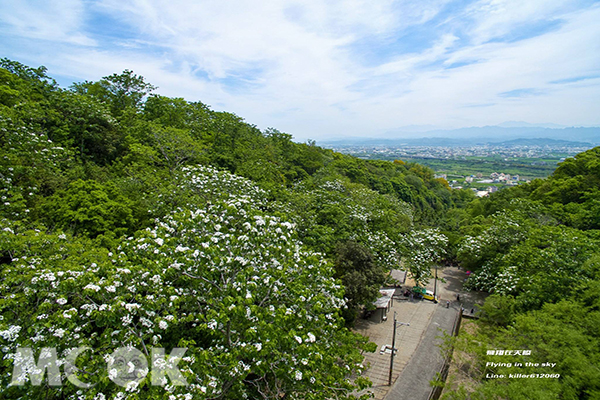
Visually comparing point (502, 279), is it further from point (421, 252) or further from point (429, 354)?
point (429, 354)

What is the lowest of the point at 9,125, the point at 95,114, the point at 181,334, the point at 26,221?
the point at 181,334

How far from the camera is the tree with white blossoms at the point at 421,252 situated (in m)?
24.7

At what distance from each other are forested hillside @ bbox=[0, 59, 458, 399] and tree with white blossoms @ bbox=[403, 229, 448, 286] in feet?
0.74

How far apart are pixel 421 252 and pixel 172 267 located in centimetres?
2169

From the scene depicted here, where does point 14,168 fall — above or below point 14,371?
above

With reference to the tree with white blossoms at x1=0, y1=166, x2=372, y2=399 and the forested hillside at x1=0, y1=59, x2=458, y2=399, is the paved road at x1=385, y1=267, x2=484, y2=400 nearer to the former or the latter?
the forested hillside at x1=0, y1=59, x2=458, y2=399

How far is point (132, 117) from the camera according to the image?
29000 mm

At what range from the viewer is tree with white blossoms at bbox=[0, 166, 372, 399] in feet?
23.4

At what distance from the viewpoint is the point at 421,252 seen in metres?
25.5

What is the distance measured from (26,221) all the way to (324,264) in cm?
1211

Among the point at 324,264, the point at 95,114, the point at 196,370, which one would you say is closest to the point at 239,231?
the point at 324,264

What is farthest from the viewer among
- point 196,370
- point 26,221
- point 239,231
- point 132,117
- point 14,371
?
point 132,117

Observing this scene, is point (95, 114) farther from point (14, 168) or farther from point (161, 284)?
point (161, 284)

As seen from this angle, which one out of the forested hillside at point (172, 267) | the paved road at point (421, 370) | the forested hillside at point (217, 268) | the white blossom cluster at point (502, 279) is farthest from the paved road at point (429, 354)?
the forested hillside at point (172, 267)
